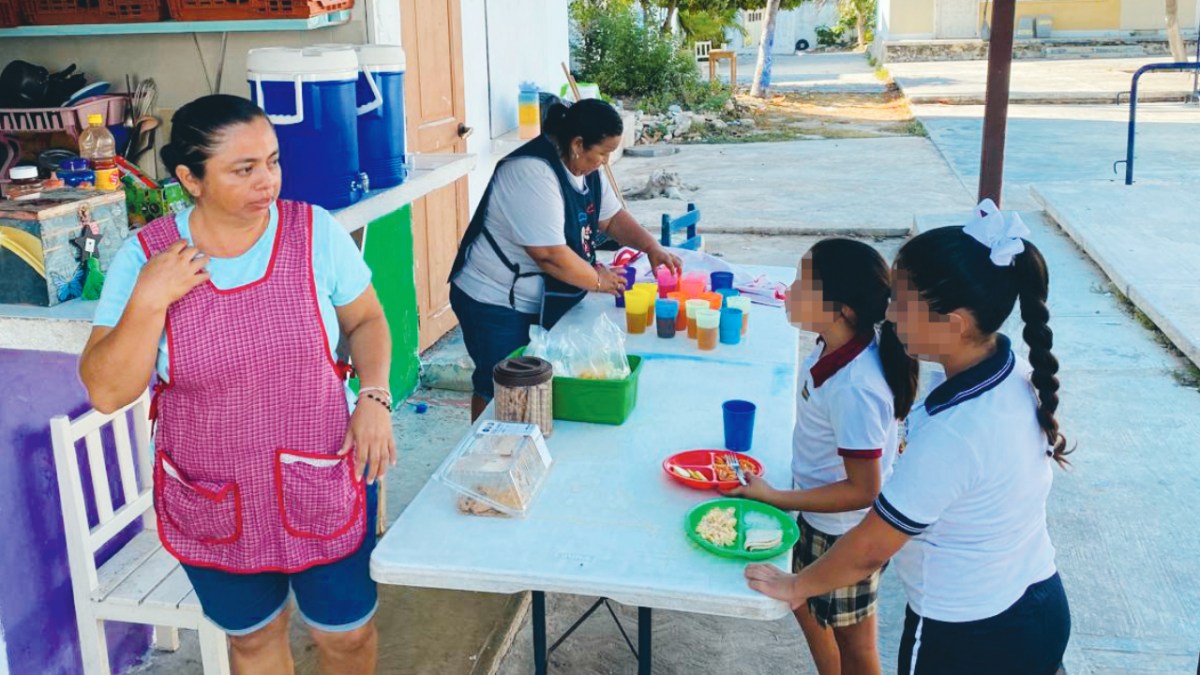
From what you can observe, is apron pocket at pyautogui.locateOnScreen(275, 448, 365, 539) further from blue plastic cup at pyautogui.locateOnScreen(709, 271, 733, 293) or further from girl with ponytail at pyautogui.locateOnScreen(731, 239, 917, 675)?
blue plastic cup at pyautogui.locateOnScreen(709, 271, 733, 293)

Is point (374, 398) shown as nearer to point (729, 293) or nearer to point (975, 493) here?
point (975, 493)

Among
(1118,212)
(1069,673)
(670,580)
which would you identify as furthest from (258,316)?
(1118,212)

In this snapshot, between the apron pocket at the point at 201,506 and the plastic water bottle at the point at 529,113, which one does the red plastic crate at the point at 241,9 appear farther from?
the plastic water bottle at the point at 529,113

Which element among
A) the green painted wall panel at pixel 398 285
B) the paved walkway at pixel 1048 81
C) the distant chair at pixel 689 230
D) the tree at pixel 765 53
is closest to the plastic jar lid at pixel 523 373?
the distant chair at pixel 689 230

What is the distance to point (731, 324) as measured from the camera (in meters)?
3.55

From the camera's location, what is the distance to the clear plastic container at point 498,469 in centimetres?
237

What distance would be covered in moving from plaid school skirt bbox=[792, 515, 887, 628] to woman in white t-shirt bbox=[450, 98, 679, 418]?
1357mm

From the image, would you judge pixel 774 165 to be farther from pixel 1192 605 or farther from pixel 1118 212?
pixel 1192 605

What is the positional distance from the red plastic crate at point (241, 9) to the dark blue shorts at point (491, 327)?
1.29 meters

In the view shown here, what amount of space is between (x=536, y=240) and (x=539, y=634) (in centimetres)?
130

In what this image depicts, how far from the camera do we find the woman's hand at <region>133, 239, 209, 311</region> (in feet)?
6.68

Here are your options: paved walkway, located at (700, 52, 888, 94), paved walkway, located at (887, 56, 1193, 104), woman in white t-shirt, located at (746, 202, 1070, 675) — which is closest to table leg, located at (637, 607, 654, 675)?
woman in white t-shirt, located at (746, 202, 1070, 675)

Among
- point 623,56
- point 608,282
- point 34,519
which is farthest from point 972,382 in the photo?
point 623,56

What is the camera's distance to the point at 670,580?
6.96 feet
